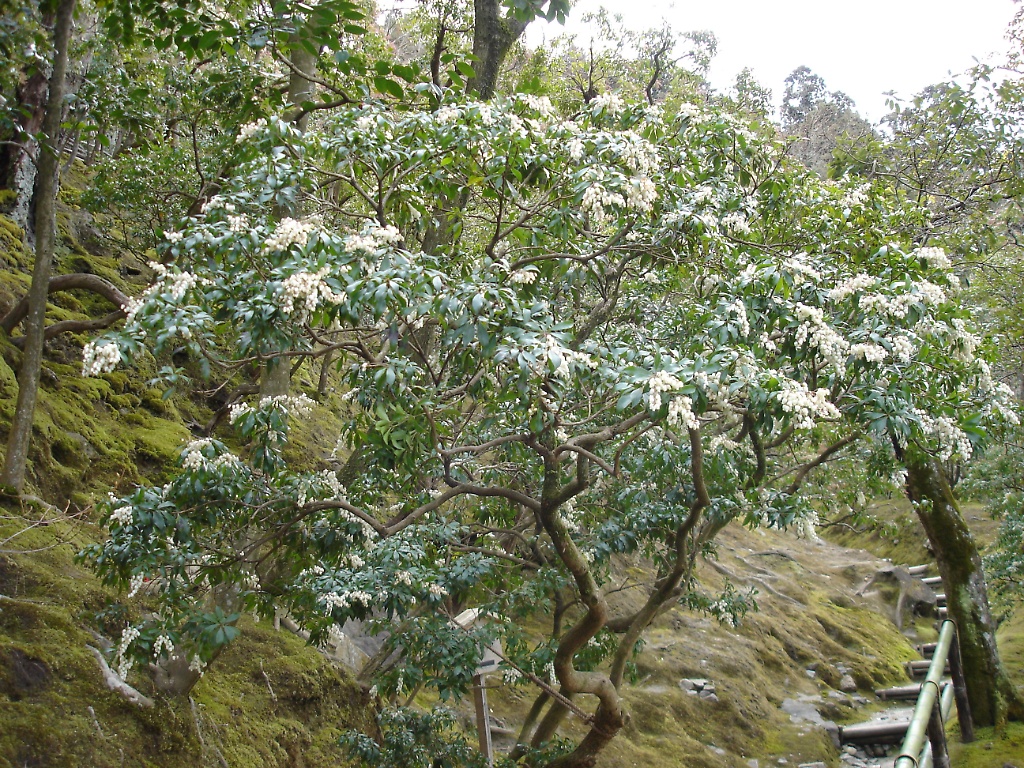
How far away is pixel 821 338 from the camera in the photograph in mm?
3723

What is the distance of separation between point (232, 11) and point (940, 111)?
7390 millimetres

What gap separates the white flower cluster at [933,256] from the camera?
459 centimetres

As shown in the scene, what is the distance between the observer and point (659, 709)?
31.1ft

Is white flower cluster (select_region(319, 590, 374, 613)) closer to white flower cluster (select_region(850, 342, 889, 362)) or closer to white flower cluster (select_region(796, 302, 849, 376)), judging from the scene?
white flower cluster (select_region(796, 302, 849, 376))

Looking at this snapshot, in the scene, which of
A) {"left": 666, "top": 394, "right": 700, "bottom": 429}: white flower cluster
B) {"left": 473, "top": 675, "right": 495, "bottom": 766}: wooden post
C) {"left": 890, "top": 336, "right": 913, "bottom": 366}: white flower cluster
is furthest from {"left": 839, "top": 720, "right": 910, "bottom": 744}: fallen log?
{"left": 666, "top": 394, "right": 700, "bottom": 429}: white flower cluster

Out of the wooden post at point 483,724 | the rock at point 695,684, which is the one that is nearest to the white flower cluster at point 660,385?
the wooden post at point 483,724

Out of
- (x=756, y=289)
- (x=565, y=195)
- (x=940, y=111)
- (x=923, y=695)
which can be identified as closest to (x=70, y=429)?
(x=565, y=195)

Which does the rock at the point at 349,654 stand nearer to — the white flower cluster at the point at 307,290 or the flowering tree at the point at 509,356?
the flowering tree at the point at 509,356

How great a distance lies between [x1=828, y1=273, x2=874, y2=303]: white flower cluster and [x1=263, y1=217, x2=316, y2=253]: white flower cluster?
2834 millimetres

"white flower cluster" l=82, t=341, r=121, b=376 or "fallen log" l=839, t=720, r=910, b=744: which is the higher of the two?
"white flower cluster" l=82, t=341, r=121, b=376

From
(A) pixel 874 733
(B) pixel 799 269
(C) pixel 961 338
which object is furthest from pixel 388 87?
(A) pixel 874 733

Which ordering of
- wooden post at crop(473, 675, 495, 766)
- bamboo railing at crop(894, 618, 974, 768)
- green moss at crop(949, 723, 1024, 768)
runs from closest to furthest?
1. bamboo railing at crop(894, 618, 974, 768)
2. wooden post at crop(473, 675, 495, 766)
3. green moss at crop(949, 723, 1024, 768)

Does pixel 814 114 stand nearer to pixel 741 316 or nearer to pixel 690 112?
pixel 690 112

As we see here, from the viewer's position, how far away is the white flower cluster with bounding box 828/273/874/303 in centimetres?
405
